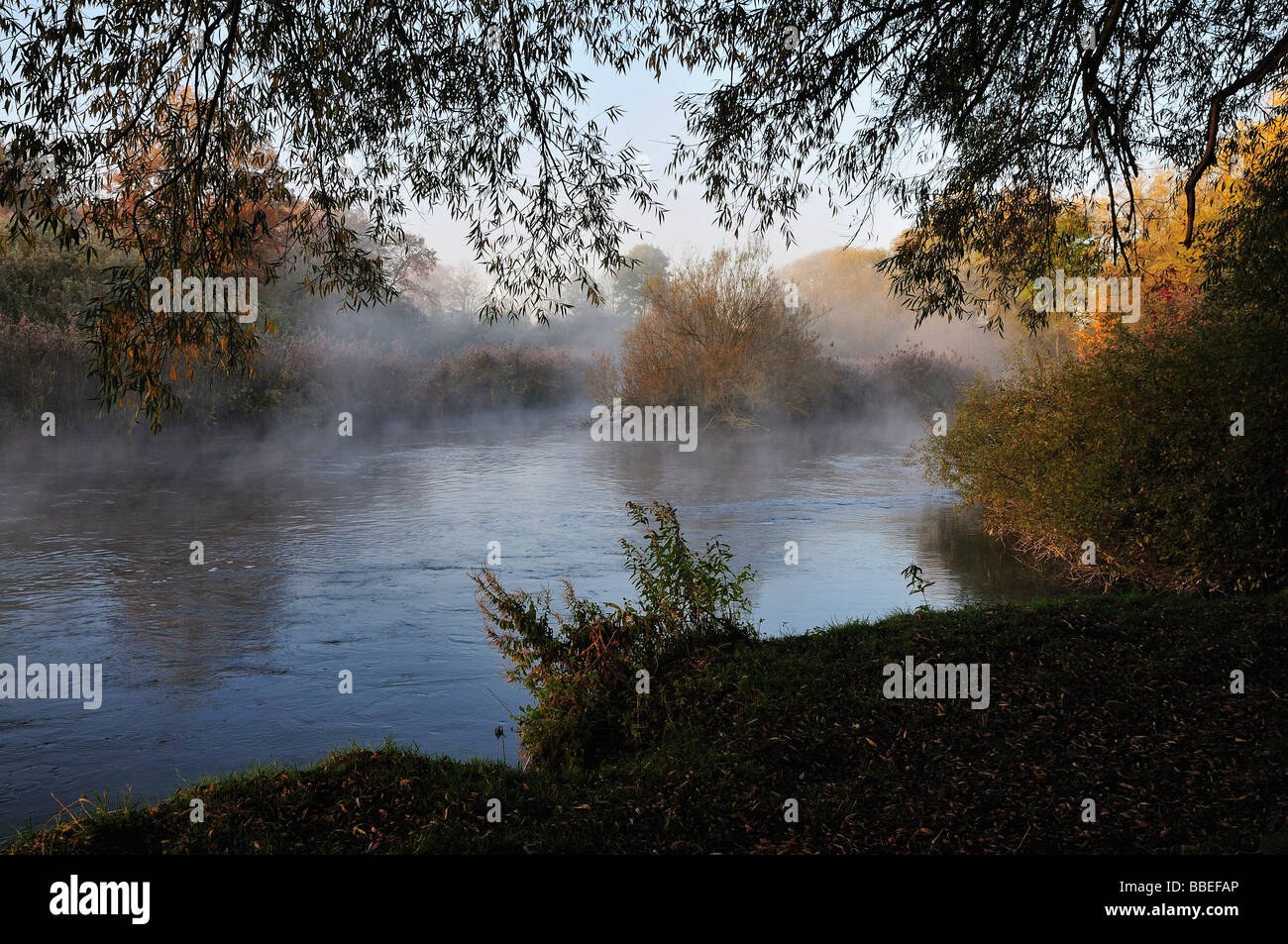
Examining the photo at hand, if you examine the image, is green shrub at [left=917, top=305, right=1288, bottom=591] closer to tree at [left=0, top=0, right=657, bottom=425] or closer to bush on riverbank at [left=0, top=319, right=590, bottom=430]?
tree at [left=0, top=0, right=657, bottom=425]

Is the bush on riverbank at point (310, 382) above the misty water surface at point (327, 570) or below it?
above

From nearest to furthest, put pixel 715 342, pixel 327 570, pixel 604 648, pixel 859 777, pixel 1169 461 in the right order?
pixel 859 777 < pixel 604 648 < pixel 1169 461 < pixel 327 570 < pixel 715 342

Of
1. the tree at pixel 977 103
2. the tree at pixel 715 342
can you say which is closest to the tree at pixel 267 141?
the tree at pixel 977 103

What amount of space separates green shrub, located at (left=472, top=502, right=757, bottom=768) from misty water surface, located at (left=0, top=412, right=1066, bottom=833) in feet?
2.62

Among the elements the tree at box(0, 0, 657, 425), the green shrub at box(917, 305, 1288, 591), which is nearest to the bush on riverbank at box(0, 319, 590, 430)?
the tree at box(0, 0, 657, 425)

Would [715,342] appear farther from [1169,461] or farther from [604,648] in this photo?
[604,648]

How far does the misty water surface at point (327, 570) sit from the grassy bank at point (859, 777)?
5.77 feet

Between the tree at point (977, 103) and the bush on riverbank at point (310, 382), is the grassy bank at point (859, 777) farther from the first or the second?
the bush on riverbank at point (310, 382)

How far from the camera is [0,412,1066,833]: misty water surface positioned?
7.30 metres

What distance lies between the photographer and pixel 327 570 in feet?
Answer: 42.0

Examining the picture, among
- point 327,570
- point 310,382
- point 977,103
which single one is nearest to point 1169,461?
point 977,103

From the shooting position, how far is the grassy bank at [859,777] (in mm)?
4508

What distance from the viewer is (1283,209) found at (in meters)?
9.60

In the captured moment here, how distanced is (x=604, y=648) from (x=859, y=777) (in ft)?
7.30
